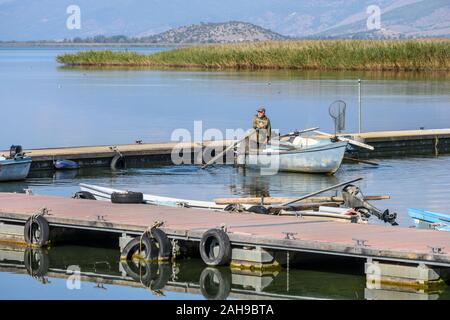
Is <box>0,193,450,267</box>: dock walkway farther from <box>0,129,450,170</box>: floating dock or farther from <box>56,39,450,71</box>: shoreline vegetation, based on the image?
<box>56,39,450,71</box>: shoreline vegetation

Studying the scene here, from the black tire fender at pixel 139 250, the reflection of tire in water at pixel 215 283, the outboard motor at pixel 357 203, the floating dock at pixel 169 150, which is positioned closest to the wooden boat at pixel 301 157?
the floating dock at pixel 169 150

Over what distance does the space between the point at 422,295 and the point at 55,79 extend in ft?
226

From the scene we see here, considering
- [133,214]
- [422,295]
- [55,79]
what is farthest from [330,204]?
[55,79]

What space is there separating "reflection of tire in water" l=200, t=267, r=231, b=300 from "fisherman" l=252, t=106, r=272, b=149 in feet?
39.9

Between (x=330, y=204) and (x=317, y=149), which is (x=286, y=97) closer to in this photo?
(x=317, y=149)

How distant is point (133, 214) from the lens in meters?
21.1

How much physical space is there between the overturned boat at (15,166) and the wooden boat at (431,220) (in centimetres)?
1083

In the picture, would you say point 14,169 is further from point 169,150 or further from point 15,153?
point 169,150

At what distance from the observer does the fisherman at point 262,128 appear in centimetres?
3134

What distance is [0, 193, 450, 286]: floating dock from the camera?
17750 mm

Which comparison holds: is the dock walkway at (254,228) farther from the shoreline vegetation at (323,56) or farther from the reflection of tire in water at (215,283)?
the shoreline vegetation at (323,56)

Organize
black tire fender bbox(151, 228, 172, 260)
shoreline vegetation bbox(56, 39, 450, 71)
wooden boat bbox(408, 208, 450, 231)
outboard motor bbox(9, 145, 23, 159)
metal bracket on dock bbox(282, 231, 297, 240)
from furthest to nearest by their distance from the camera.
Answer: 1. shoreline vegetation bbox(56, 39, 450, 71)
2. outboard motor bbox(9, 145, 23, 159)
3. wooden boat bbox(408, 208, 450, 231)
4. black tire fender bbox(151, 228, 172, 260)
5. metal bracket on dock bbox(282, 231, 297, 240)

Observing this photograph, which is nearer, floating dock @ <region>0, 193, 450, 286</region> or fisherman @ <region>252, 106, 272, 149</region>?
floating dock @ <region>0, 193, 450, 286</region>

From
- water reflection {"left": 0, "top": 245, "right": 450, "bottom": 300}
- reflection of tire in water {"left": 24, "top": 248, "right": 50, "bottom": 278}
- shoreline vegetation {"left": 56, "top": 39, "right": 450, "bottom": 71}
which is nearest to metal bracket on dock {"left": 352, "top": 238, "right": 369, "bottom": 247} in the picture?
water reflection {"left": 0, "top": 245, "right": 450, "bottom": 300}
